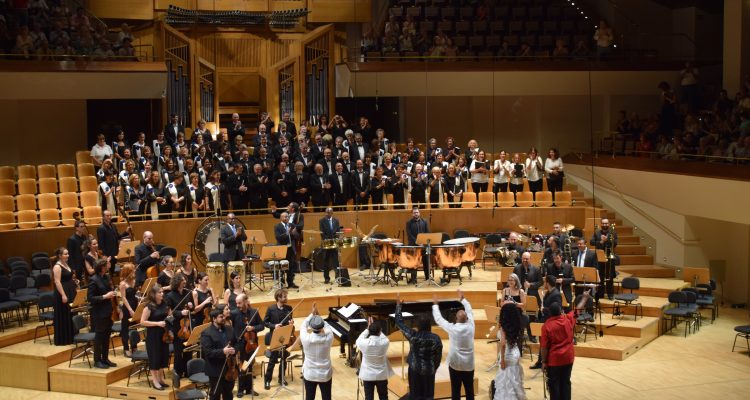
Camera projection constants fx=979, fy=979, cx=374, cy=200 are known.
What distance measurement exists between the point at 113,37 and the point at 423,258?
780cm

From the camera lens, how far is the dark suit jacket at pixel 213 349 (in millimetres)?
9828

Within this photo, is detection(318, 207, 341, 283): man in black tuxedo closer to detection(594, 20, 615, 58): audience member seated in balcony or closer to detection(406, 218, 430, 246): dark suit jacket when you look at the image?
detection(406, 218, 430, 246): dark suit jacket

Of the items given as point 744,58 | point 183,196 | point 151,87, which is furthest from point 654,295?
point 151,87

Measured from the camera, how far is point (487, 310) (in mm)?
11922

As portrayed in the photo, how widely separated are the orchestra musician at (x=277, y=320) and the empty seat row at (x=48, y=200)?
5.09 m

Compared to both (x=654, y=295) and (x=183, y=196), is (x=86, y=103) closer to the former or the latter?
(x=183, y=196)

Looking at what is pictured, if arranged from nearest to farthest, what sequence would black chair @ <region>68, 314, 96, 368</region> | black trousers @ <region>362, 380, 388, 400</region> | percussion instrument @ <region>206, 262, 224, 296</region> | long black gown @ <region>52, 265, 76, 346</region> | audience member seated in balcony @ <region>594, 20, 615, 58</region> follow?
black trousers @ <region>362, 380, 388, 400</region>
black chair @ <region>68, 314, 96, 368</region>
long black gown @ <region>52, 265, 76, 346</region>
percussion instrument @ <region>206, 262, 224, 296</region>
audience member seated in balcony @ <region>594, 20, 615, 58</region>

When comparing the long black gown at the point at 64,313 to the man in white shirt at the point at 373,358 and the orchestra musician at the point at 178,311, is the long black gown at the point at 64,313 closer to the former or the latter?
the orchestra musician at the point at 178,311

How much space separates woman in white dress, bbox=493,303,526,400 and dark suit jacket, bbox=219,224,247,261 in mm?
5591

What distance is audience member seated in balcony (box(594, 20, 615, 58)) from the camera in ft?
67.4

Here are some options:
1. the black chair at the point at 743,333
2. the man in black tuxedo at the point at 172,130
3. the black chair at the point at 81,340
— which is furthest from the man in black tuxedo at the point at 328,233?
the black chair at the point at 743,333

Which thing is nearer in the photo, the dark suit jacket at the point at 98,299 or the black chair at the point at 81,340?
the dark suit jacket at the point at 98,299

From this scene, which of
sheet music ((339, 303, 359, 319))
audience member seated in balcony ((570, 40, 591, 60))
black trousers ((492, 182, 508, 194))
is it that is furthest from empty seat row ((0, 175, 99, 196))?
Answer: audience member seated in balcony ((570, 40, 591, 60))

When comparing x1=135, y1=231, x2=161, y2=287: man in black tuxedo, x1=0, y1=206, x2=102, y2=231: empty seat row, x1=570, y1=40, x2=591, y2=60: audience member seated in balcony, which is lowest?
x1=135, y1=231, x2=161, y2=287: man in black tuxedo
